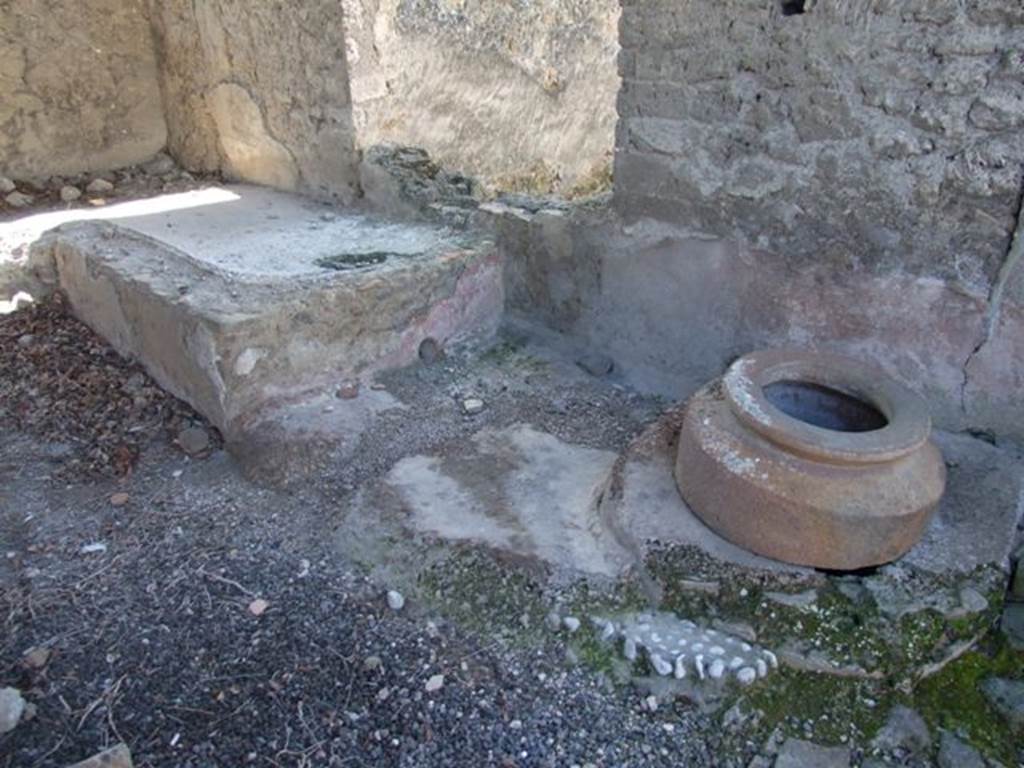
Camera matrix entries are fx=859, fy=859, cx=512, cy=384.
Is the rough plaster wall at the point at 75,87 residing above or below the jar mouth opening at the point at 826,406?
above

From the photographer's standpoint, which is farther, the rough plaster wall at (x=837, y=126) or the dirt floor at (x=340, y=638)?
the rough plaster wall at (x=837, y=126)

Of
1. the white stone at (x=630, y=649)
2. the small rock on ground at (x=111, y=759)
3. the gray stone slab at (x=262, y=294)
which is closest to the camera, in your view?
the small rock on ground at (x=111, y=759)

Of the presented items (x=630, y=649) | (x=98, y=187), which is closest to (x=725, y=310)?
(x=630, y=649)

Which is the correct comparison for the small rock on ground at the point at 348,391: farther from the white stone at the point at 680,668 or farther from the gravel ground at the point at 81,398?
the white stone at the point at 680,668

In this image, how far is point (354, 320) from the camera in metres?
3.21

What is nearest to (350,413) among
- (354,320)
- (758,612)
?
(354,320)

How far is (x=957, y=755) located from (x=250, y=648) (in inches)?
64.9

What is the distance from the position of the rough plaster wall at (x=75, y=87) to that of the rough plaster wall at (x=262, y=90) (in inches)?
6.0

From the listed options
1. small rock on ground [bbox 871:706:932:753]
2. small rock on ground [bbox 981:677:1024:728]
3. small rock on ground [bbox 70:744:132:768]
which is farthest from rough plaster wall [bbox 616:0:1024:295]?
small rock on ground [bbox 70:744:132:768]

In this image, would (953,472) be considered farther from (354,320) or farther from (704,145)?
(354,320)

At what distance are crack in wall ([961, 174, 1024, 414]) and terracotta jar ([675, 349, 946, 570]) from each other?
1.18ft

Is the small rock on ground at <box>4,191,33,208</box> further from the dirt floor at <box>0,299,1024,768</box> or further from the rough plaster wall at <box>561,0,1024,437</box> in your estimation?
the rough plaster wall at <box>561,0,1024,437</box>

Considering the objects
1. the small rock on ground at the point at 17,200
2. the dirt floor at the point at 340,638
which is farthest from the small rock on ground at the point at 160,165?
the dirt floor at the point at 340,638

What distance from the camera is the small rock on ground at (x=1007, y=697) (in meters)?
1.93
